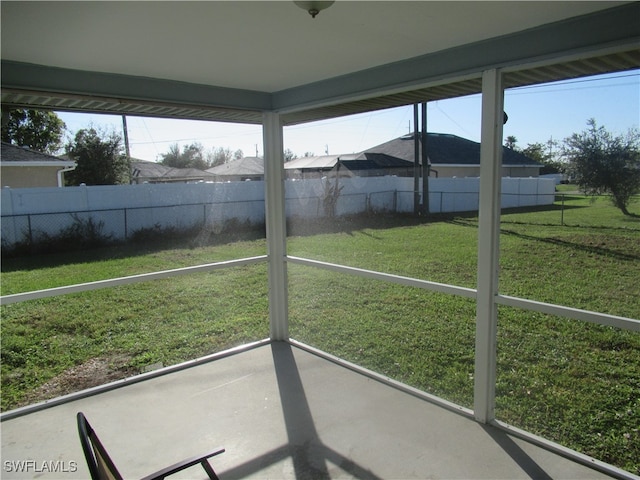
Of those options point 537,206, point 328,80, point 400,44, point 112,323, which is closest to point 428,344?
point 537,206

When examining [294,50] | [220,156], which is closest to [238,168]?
[220,156]

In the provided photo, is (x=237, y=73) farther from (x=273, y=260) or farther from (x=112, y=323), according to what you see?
(x=112, y=323)

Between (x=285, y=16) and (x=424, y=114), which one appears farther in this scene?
(x=424, y=114)

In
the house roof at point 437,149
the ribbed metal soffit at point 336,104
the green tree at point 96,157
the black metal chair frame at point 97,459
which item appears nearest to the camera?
the black metal chair frame at point 97,459

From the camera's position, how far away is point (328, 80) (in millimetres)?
3246

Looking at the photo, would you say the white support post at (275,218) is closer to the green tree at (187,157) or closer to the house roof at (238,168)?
the house roof at (238,168)

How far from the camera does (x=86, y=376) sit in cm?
432

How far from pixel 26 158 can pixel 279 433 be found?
12.1ft

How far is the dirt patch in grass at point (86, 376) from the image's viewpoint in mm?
3972

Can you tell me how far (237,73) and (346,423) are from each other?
2.47 meters

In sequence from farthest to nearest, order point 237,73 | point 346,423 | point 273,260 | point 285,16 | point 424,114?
point 424,114 < point 273,260 < point 237,73 < point 346,423 < point 285,16

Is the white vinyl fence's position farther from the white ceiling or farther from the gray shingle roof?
the white ceiling

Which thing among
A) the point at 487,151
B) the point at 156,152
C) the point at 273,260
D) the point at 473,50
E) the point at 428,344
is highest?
the point at 473,50

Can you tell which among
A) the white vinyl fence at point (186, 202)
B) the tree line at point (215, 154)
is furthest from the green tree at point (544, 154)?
the white vinyl fence at point (186, 202)
